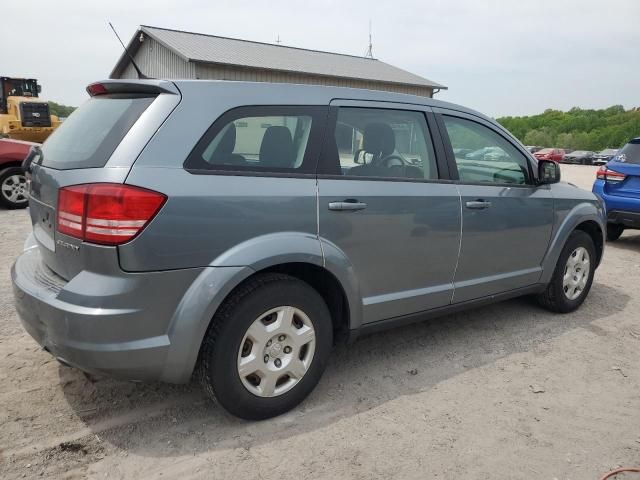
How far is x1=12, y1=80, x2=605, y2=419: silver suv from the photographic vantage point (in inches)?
89.4

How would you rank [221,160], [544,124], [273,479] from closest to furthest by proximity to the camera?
[273,479] < [221,160] < [544,124]

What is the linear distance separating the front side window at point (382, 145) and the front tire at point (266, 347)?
79 cm

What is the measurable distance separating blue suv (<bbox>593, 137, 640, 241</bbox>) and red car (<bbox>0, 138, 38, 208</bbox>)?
8.95 m

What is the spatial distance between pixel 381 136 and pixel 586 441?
2.04m

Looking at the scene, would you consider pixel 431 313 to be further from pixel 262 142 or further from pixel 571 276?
pixel 571 276

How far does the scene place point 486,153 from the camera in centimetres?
387

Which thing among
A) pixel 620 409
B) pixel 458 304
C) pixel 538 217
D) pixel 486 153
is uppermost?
pixel 486 153

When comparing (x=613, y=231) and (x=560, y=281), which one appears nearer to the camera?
(x=560, y=281)

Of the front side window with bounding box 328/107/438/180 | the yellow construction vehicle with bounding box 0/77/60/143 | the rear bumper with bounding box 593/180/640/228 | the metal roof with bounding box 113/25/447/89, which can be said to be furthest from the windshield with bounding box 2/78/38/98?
the front side window with bounding box 328/107/438/180

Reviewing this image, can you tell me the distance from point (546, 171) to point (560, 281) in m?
0.98

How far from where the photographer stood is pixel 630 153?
7156 millimetres

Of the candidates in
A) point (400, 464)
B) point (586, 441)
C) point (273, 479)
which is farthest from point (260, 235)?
point (586, 441)

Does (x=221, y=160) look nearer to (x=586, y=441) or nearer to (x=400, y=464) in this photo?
(x=400, y=464)

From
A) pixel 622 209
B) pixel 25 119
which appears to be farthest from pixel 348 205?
pixel 25 119
